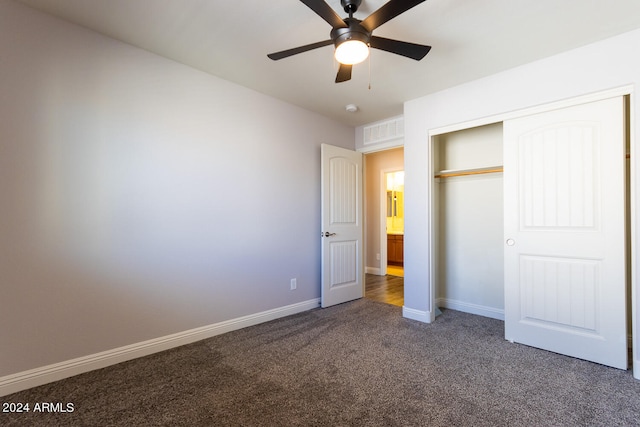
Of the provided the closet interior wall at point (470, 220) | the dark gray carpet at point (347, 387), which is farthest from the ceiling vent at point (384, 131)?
the dark gray carpet at point (347, 387)

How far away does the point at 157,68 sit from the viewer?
268 cm

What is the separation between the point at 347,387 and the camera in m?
2.07

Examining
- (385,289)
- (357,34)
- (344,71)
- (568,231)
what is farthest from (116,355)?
(568,231)

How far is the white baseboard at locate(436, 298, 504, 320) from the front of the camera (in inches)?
139

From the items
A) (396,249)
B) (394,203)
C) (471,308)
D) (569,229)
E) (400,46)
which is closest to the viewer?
(400,46)

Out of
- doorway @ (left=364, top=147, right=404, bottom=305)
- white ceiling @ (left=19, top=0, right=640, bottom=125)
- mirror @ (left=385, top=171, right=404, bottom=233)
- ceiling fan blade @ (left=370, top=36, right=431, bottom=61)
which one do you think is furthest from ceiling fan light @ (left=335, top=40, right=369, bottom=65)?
mirror @ (left=385, top=171, right=404, bottom=233)

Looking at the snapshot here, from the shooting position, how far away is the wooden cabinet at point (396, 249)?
7.14 meters

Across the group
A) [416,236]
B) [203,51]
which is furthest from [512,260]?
[203,51]

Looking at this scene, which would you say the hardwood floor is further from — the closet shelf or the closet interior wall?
the closet shelf

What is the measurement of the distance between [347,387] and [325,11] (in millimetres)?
2383

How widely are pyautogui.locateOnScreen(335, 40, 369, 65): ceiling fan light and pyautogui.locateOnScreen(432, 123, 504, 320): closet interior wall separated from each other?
1.88 metres

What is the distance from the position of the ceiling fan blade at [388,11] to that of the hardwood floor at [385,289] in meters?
3.38

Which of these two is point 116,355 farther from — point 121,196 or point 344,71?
point 344,71

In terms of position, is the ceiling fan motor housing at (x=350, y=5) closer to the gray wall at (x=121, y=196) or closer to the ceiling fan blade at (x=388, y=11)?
the ceiling fan blade at (x=388, y=11)
